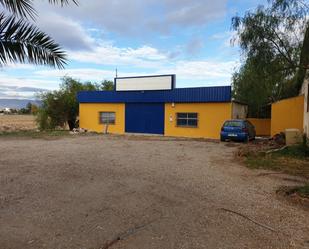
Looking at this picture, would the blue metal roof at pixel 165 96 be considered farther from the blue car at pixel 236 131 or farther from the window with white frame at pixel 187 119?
the blue car at pixel 236 131

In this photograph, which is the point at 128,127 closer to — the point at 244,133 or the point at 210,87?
the point at 210,87

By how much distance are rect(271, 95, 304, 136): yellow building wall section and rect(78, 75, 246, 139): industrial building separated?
3.01 m

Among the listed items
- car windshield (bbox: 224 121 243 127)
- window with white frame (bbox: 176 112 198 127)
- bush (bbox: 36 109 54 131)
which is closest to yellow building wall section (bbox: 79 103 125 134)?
bush (bbox: 36 109 54 131)

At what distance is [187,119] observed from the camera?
25984 mm

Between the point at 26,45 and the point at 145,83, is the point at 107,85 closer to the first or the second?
the point at 145,83

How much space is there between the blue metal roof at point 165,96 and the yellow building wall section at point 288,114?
364cm

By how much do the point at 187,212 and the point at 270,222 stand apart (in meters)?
1.35

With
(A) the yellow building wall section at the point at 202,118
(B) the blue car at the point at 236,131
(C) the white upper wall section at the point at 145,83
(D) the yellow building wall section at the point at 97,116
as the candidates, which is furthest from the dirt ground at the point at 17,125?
(B) the blue car at the point at 236,131

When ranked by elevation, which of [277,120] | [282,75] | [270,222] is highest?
[282,75]

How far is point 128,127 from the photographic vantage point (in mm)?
28562

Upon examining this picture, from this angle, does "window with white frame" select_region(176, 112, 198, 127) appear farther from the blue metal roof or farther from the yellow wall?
the yellow wall

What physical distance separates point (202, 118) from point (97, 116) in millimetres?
10096

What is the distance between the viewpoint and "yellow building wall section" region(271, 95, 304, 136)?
20.1 metres

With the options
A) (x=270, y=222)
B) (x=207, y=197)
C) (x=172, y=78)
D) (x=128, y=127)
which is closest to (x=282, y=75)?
(x=207, y=197)
